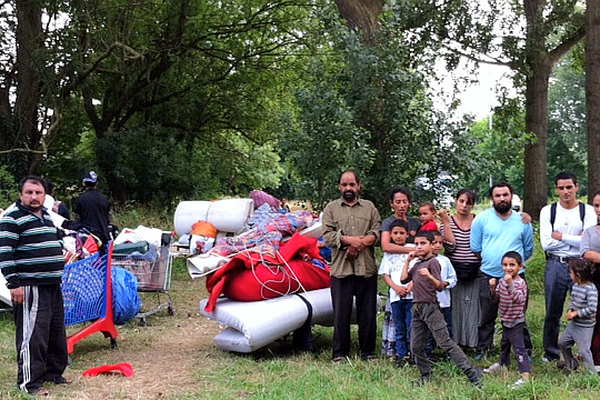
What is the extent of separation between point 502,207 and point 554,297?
965 millimetres

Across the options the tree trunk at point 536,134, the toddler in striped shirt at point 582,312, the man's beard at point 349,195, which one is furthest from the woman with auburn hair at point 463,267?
the tree trunk at point 536,134

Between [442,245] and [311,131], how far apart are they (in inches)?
142

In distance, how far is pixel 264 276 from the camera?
739 cm

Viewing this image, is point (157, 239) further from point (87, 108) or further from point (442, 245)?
point (87, 108)

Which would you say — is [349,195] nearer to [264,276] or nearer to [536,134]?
[264,276]

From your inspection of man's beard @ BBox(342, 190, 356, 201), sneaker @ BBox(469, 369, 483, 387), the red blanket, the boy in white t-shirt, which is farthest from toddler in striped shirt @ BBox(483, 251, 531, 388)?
the red blanket

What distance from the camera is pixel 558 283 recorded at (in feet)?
21.1

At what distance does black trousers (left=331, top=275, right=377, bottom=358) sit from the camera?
7117 millimetres

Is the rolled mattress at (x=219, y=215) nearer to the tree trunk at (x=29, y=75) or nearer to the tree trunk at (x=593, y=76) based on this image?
the tree trunk at (x=29, y=75)

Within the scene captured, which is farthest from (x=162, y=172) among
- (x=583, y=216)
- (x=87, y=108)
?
(x=583, y=216)

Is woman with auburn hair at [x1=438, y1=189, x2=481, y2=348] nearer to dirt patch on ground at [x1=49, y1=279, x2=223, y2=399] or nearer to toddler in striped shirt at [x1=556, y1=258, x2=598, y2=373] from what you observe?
toddler in striped shirt at [x1=556, y1=258, x2=598, y2=373]

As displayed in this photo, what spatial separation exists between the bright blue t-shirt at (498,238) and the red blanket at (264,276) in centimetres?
197

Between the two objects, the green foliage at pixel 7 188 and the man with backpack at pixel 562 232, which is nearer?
the man with backpack at pixel 562 232

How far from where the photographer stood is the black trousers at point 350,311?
7.12 metres
